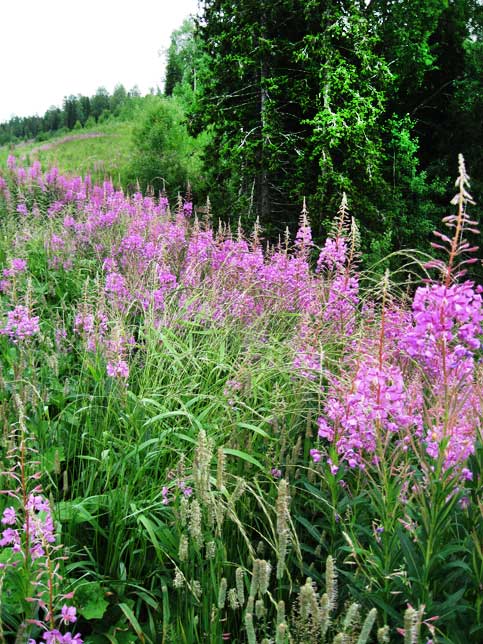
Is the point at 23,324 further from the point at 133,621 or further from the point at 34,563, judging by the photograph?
the point at 133,621

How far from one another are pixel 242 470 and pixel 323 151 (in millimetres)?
7920

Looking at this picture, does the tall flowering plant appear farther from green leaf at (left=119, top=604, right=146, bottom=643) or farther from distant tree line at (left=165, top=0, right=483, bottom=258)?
distant tree line at (left=165, top=0, right=483, bottom=258)

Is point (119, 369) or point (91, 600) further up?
point (119, 369)

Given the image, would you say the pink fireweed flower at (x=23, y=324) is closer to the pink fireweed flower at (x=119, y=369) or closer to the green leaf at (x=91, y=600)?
the pink fireweed flower at (x=119, y=369)

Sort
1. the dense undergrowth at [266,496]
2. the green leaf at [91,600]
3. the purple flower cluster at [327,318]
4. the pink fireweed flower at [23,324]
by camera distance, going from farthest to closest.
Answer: the pink fireweed flower at [23,324] < the green leaf at [91,600] < the purple flower cluster at [327,318] < the dense undergrowth at [266,496]

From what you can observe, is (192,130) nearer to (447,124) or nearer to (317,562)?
(447,124)

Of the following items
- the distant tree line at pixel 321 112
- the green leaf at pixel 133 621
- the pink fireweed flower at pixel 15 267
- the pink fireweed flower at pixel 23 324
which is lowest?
the green leaf at pixel 133 621

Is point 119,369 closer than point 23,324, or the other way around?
point 119,369

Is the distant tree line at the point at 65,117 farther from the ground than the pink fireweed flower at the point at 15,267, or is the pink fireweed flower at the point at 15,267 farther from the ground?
the distant tree line at the point at 65,117

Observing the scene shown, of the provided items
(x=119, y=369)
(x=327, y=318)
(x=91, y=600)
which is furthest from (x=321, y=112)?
(x=91, y=600)

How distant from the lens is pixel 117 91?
8519cm

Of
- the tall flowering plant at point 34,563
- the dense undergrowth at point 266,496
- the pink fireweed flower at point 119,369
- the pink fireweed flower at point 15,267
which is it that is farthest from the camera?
the pink fireweed flower at point 15,267

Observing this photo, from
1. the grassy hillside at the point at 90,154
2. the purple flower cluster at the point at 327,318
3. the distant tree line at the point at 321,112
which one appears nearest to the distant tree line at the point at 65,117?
the grassy hillside at the point at 90,154

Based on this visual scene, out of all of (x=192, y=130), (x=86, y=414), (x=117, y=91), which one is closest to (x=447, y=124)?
(x=192, y=130)
